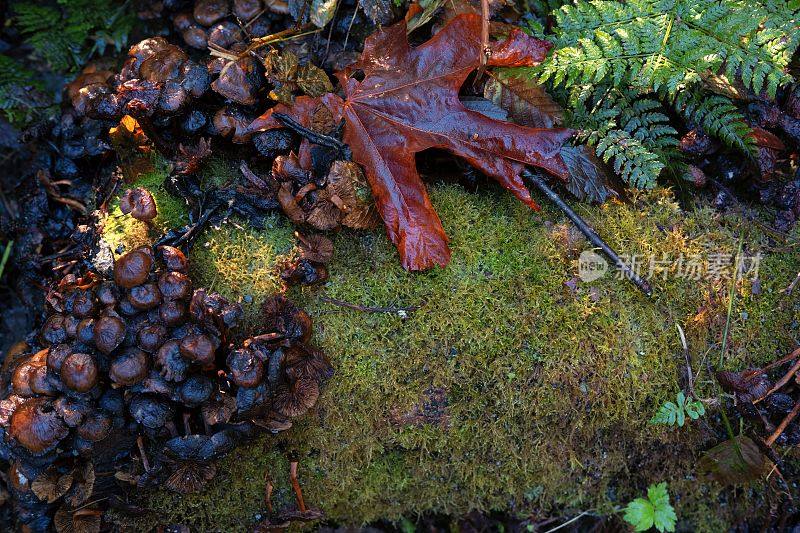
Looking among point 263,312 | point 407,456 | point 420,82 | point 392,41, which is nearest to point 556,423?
point 407,456

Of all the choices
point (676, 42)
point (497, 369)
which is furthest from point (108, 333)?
point (676, 42)

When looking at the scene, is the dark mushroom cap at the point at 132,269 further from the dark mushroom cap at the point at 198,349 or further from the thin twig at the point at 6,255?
the thin twig at the point at 6,255

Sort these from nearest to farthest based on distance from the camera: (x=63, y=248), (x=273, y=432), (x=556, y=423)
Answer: (x=273, y=432) → (x=556, y=423) → (x=63, y=248)

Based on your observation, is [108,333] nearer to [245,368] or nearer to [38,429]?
[38,429]

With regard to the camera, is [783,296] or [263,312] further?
[783,296]

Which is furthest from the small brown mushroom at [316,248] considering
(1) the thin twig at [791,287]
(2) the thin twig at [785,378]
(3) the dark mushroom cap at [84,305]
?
(1) the thin twig at [791,287]

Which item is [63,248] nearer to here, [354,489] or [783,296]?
[354,489]

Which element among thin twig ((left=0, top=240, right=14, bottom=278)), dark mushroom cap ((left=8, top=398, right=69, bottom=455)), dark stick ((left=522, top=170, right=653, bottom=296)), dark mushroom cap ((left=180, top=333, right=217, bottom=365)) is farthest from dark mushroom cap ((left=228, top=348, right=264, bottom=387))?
thin twig ((left=0, top=240, right=14, bottom=278))
